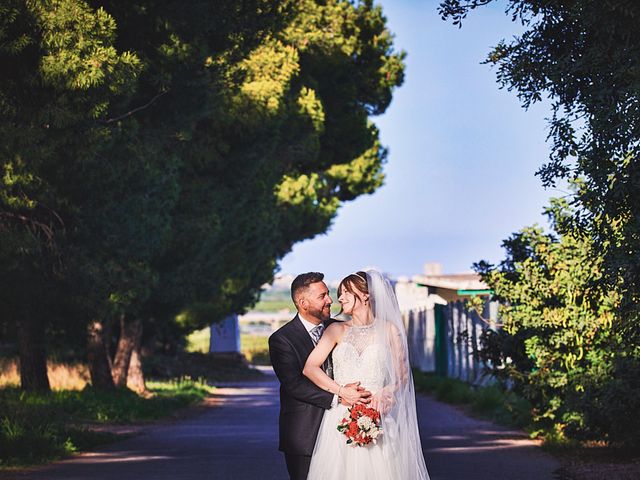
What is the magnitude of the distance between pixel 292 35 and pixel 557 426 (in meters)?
18.1

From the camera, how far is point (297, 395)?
9.14m

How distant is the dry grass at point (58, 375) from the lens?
31.3 m

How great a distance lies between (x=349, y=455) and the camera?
362 inches

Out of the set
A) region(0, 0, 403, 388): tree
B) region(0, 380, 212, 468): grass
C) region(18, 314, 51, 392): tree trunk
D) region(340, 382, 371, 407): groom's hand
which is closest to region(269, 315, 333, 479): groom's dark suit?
region(340, 382, 371, 407): groom's hand

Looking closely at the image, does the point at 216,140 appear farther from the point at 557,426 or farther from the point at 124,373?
the point at 557,426

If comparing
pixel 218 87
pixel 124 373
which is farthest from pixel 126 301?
pixel 124 373

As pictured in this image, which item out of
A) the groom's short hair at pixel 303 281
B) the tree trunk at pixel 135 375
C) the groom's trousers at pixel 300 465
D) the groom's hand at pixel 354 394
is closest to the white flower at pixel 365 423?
the groom's hand at pixel 354 394

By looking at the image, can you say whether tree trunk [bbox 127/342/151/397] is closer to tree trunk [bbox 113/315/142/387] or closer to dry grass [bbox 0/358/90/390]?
dry grass [bbox 0/358/90/390]

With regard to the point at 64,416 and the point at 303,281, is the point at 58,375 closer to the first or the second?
the point at 64,416

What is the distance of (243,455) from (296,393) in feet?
28.5

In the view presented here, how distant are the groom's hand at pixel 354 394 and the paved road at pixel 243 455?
5794 millimetres

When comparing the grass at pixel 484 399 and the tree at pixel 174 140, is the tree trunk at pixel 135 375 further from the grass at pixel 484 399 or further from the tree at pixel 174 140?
the grass at pixel 484 399

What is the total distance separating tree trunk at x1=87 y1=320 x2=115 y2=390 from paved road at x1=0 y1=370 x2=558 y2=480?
4961 millimetres

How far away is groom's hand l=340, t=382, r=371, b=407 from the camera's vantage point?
9055 mm
